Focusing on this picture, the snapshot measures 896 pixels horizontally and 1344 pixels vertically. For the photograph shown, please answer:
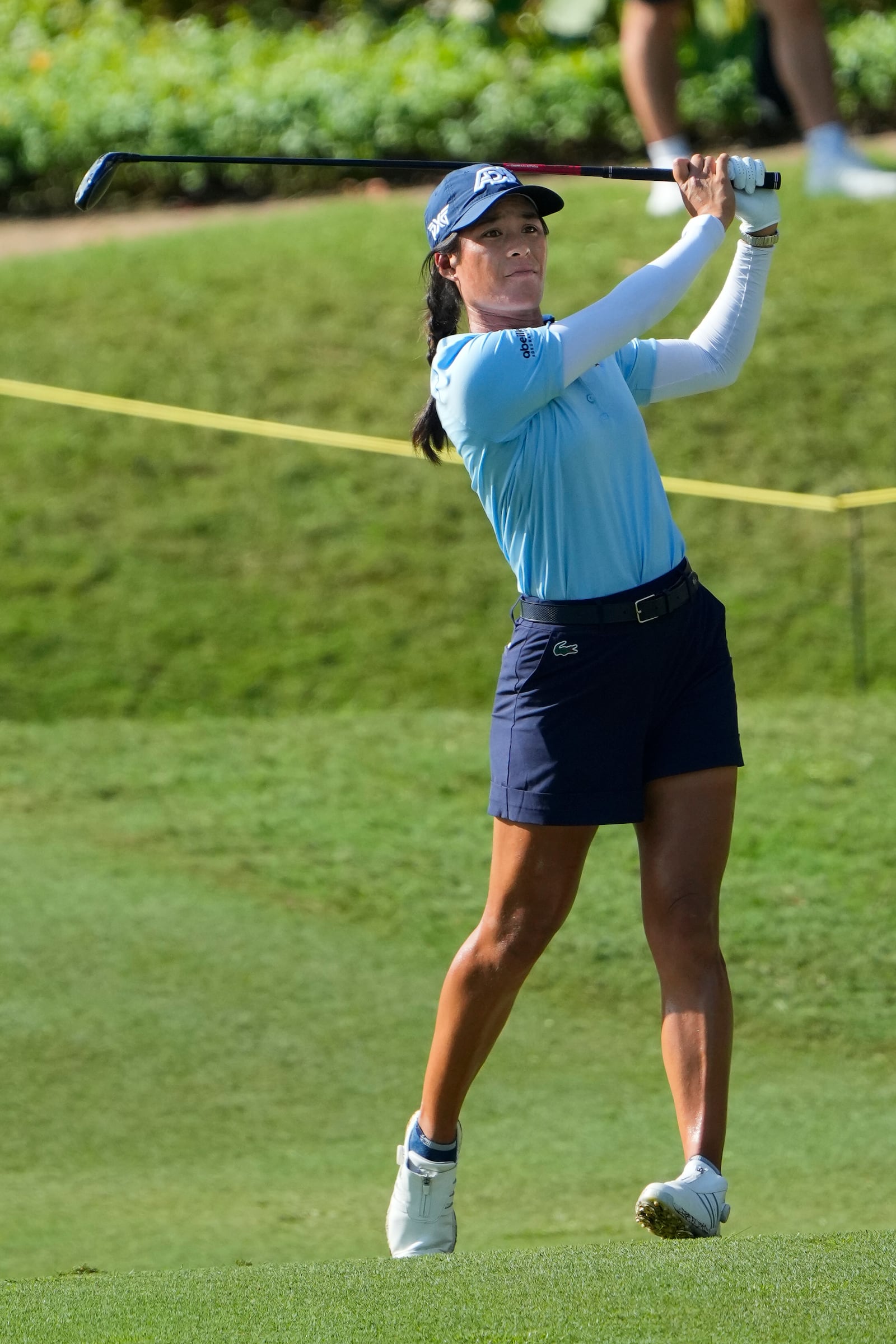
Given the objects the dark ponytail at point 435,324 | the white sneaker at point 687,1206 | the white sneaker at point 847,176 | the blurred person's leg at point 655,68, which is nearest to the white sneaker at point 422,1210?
the white sneaker at point 687,1206

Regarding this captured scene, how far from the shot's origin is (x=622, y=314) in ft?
9.97

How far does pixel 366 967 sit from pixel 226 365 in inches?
176

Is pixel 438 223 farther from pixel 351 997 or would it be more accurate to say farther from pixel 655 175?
pixel 351 997

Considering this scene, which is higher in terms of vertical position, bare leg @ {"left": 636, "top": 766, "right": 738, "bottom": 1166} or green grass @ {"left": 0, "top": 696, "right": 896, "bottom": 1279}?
bare leg @ {"left": 636, "top": 766, "right": 738, "bottom": 1166}

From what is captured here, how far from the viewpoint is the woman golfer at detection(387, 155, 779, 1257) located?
3.08 m

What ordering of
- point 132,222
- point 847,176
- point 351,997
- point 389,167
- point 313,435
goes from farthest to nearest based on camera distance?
point 132,222 → point 847,176 → point 313,435 → point 351,997 → point 389,167

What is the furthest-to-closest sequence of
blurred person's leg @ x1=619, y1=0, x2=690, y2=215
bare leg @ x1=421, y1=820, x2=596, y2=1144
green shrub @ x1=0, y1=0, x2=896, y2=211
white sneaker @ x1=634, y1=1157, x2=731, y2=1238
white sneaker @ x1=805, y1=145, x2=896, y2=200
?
1. green shrub @ x1=0, y1=0, x2=896, y2=211
2. white sneaker @ x1=805, y1=145, x2=896, y2=200
3. blurred person's leg @ x1=619, y1=0, x2=690, y2=215
4. bare leg @ x1=421, y1=820, x2=596, y2=1144
5. white sneaker @ x1=634, y1=1157, x2=731, y2=1238

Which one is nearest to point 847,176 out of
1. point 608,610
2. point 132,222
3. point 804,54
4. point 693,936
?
point 804,54

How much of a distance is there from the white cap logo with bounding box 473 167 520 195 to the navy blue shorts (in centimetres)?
76

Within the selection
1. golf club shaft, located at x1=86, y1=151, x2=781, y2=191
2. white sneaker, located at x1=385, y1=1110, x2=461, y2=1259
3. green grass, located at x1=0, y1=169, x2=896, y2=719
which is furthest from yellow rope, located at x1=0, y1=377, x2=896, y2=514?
white sneaker, located at x1=385, y1=1110, x2=461, y2=1259

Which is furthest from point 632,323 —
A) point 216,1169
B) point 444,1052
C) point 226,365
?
point 226,365

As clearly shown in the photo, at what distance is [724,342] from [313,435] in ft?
15.0

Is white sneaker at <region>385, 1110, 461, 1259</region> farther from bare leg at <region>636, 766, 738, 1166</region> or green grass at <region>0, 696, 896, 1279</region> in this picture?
bare leg at <region>636, 766, 738, 1166</region>

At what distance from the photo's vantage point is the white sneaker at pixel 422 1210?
322cm
